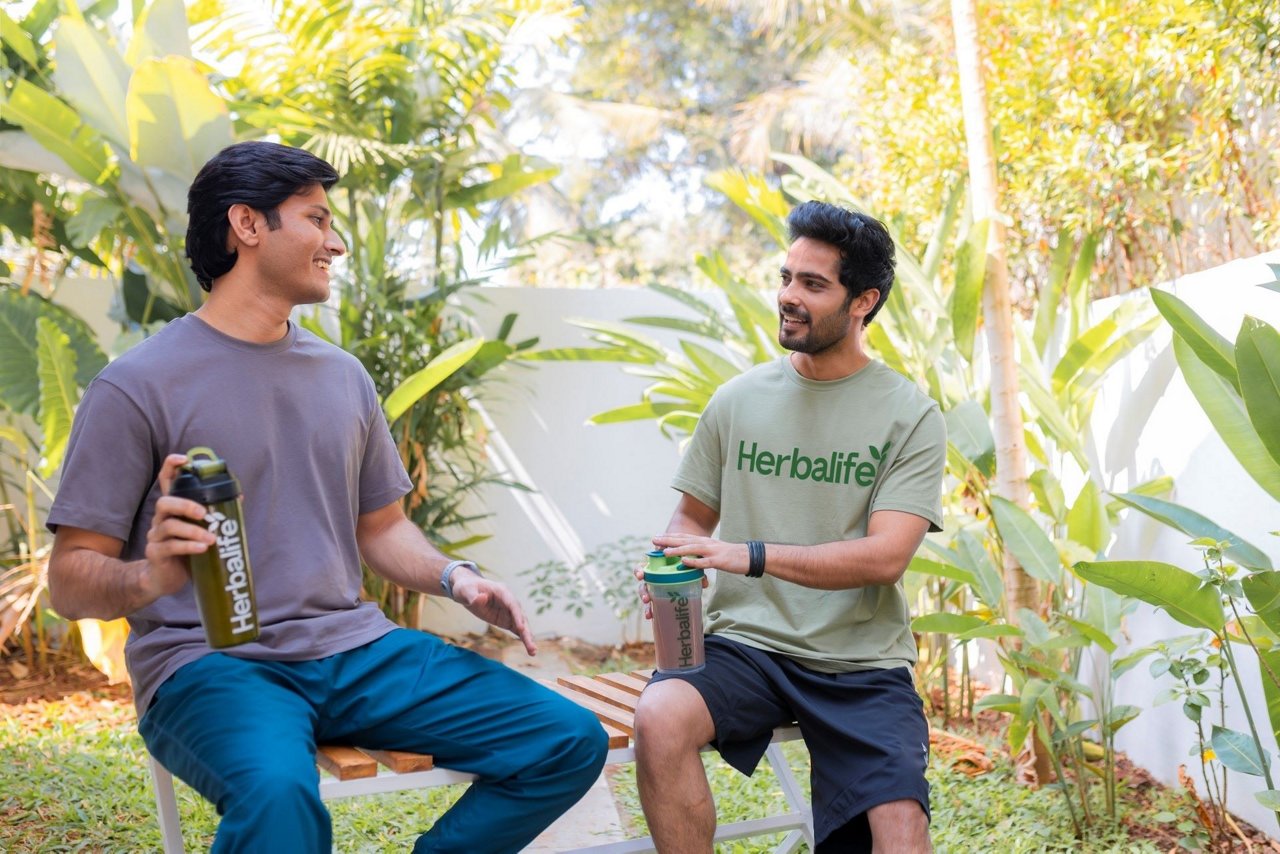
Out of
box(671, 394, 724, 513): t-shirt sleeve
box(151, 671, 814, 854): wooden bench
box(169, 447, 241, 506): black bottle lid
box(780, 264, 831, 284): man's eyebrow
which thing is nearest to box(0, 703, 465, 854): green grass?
box(151, 671, 814, 854): wooden bench

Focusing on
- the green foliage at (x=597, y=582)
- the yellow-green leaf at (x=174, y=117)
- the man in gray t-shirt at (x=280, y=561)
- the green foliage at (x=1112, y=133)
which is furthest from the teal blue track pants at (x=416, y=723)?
the green foliage at (x=597, y=582)

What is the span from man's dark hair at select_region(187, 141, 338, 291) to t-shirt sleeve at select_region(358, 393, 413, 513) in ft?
1.44

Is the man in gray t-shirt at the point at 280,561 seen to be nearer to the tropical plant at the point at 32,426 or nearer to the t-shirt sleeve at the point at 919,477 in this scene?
the t-shirt sleeve at the point at 919,477

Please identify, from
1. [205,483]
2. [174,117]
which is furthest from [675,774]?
[174,117]

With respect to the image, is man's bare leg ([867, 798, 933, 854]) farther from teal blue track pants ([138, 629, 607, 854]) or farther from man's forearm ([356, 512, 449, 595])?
man's forearm ([356, 512, 449, 595])

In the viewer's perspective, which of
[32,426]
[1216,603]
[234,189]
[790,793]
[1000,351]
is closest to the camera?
[234,189]

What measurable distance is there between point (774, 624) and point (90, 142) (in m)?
3.57

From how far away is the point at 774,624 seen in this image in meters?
2.48

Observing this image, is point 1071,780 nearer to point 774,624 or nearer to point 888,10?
point 774,624

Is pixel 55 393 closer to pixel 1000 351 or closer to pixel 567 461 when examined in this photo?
pixel 567 461

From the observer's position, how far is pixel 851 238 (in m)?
2.54

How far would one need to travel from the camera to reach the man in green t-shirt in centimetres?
225

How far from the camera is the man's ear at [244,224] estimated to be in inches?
85.7

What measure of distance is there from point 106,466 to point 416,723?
2.35ft
